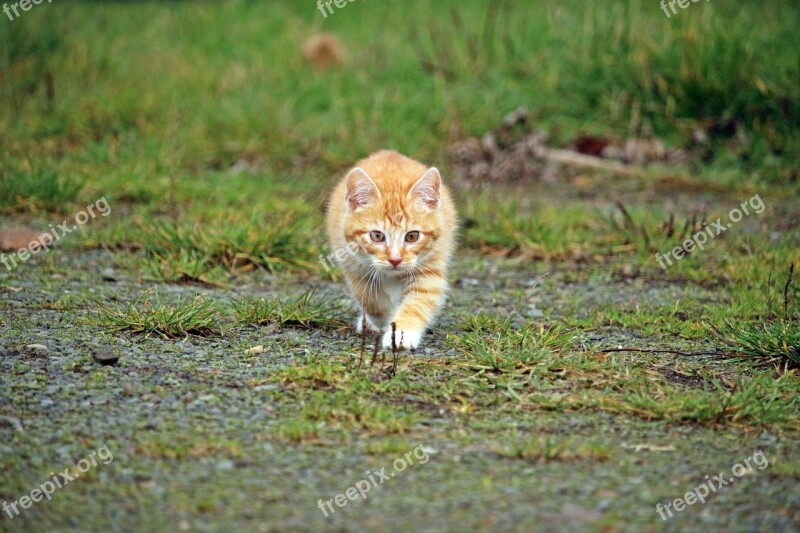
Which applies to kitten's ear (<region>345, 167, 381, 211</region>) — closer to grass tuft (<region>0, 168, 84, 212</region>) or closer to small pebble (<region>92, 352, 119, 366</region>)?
small pebble (<region>92, 352, 119, 366</region>)

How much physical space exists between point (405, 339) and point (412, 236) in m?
0.62

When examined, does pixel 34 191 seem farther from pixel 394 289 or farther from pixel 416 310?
pixel 416 310

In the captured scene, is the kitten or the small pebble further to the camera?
the kitten

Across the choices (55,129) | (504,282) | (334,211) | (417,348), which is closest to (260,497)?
(417,348)

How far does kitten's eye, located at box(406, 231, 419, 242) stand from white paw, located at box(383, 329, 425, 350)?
54 cm

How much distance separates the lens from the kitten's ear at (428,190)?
516 centimetres

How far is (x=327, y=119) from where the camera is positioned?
364 inches

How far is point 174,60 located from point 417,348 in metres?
6.45

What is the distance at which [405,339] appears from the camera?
4.78 meters

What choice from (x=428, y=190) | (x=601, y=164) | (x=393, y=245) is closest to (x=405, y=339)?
(x=393, y=245)

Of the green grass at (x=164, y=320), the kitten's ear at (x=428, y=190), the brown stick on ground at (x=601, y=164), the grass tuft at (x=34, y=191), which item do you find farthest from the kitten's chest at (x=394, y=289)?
the brown stick on ground at (x=601, y=164)

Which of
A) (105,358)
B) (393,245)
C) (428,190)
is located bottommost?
(105,358)

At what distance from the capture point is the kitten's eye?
513cm

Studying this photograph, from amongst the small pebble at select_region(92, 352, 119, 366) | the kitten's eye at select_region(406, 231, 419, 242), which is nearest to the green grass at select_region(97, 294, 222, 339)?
the small pebble at select_region(92, 352, 119, 366)
